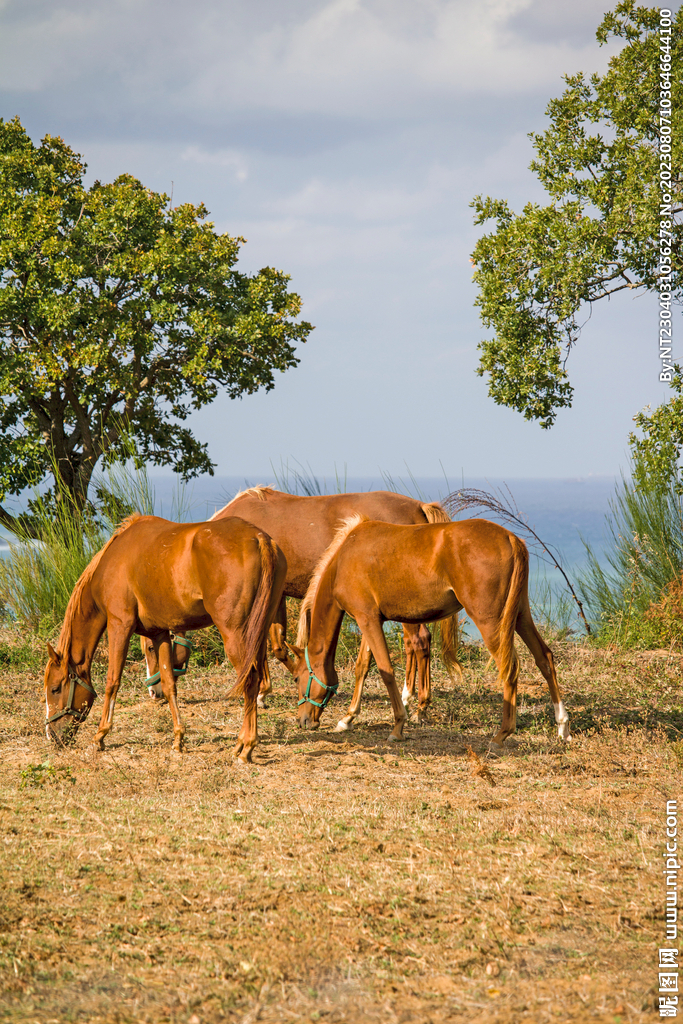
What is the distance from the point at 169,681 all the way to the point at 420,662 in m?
2.49

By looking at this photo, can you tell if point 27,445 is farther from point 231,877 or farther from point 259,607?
point 231,877

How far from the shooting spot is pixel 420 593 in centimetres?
650

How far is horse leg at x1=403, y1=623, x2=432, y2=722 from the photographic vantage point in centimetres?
766

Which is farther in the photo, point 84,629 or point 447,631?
point 447,631

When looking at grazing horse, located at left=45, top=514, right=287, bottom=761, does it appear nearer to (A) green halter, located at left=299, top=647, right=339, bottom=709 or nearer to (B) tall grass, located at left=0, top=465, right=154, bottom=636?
(A) green halter, located at left=299, top=647, right=339, bottom=709

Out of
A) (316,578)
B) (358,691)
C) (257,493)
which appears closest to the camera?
(316,578)

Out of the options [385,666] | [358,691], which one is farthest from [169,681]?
[385,666]

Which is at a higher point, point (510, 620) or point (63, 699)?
point (510, 620)

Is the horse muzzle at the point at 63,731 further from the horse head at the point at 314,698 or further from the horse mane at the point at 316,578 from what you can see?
the horse mane at the point at 316,578

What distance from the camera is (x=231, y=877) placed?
4016 mm

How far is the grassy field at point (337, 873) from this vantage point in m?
2.97

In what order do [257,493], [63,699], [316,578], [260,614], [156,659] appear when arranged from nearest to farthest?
[260,614]
[63,699]
[316,578]
[156,659]
[257,493]

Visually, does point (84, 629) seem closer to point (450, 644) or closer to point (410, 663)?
point (410, 663)

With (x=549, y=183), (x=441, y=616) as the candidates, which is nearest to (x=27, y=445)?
(x=549, y=183)
